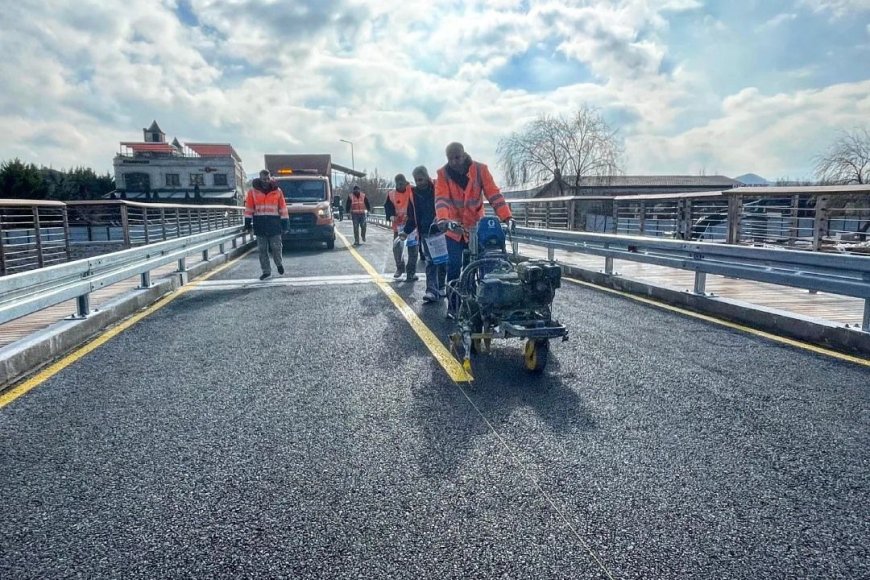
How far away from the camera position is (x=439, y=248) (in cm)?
658

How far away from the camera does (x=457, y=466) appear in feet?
9.93

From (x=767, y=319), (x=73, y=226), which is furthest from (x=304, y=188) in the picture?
(x=767, y=319)

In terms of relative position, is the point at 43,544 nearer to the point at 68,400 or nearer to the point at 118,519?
the point at 118,519

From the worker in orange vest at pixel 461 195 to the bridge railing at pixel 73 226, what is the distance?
7438mm

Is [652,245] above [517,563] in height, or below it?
above

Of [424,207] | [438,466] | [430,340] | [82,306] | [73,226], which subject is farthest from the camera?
[73,226]

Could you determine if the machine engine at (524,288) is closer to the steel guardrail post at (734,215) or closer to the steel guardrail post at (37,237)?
the steel guardrail post at (734,215)

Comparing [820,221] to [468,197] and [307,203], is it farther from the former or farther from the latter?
[307,203]

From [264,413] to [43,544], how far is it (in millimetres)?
1561

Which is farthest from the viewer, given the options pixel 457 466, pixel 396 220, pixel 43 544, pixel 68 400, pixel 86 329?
pixel 396 220

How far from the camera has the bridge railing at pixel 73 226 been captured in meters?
10.8

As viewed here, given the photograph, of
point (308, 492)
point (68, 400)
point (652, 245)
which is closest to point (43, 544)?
point (308, 492)

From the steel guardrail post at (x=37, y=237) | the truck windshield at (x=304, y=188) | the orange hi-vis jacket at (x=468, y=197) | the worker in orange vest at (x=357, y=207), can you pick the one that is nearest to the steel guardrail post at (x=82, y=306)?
the orange hi-vis jacket at (x=468, y=197)

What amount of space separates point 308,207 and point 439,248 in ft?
40.3
